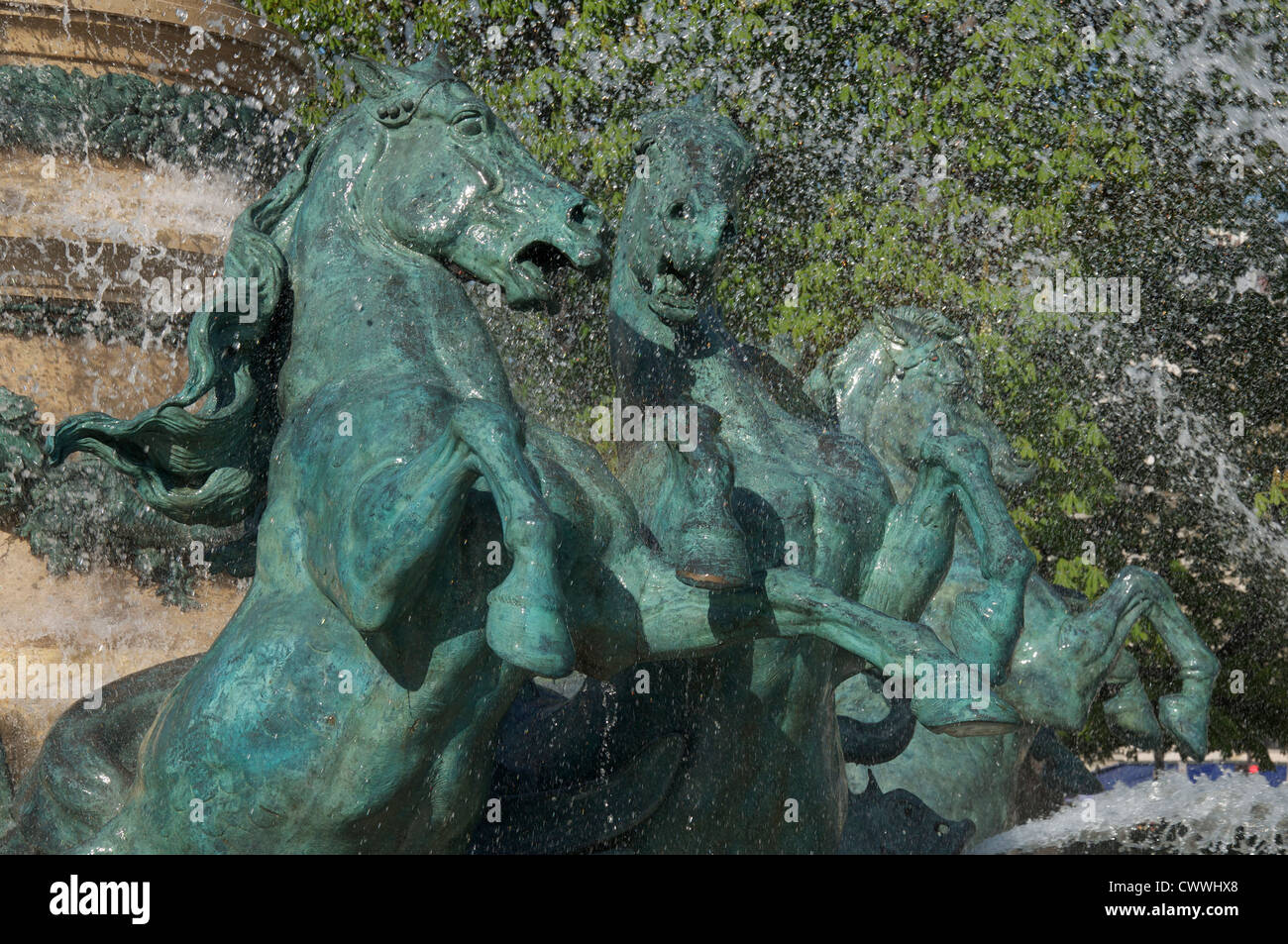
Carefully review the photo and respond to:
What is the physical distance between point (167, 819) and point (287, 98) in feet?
8.48

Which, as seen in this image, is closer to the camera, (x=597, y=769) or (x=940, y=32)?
(x=597, y=769)

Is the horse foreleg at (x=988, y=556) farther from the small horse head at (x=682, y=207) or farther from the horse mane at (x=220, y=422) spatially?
the horse mane at (x=220, y=422)

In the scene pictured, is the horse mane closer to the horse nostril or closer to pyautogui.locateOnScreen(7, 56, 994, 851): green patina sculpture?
pyautogui.locateOnScreen(7, 56, 994, 851): green patina sculpture

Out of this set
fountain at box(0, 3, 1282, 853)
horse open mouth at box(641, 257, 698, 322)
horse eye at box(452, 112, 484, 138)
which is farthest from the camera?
horse open mouth at box(641, 257, 698, 322)

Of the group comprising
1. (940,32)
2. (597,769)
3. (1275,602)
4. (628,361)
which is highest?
(940,32)

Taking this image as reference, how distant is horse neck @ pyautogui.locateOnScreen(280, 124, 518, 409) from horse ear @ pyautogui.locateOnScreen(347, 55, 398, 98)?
11 cm

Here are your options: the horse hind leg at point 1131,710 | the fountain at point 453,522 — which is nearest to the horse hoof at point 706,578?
the fountain at point 453,522

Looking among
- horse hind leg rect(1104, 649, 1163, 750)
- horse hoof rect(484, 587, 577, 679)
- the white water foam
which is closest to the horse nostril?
horse hoof rect(484, 587, 577, 679)

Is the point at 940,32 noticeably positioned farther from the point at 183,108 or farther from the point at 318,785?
the point at 318,785

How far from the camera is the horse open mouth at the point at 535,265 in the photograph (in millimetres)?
3482

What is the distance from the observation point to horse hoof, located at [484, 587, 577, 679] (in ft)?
9.44

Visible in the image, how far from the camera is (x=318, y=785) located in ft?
10.6

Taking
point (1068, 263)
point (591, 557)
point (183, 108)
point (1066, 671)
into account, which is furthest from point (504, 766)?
point (1068, 263)

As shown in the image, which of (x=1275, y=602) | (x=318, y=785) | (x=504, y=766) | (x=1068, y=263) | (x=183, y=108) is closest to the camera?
(x=318, y=785)
